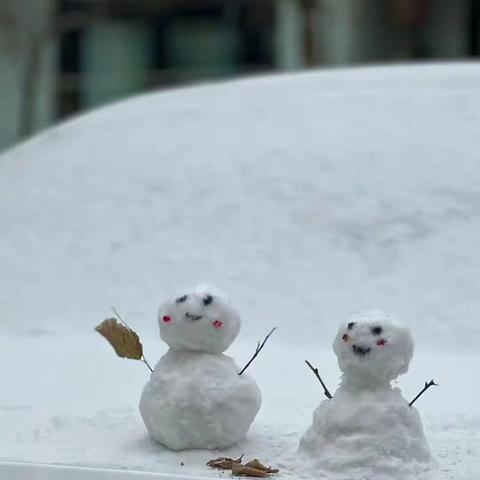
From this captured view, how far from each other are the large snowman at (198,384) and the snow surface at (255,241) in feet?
0.29

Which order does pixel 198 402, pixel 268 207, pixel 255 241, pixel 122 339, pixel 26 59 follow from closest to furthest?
1. pixel 198 402
2. pixel 122 339
3. pixel 255 241
4. pixel 268 207
5. pixel 26 59

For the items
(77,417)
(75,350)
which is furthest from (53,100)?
(77,417)

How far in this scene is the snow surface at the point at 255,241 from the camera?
15.7 ft

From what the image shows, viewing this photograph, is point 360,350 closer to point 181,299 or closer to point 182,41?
point 181,299

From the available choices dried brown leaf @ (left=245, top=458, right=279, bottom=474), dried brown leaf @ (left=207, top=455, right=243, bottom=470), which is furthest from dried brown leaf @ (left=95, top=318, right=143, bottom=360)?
dried brown leaf @ (left=245, top=458, right=279, bottom=474)

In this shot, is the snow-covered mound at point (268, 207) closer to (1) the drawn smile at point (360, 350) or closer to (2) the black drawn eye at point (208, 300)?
(2) the black drawn eye at point (208, 300)

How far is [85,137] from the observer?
865 cm

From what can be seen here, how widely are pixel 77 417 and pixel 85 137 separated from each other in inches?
175

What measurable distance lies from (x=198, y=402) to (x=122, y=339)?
366mm

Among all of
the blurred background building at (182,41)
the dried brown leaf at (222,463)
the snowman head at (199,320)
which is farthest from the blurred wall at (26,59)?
the dried brown leaf at (222,463)

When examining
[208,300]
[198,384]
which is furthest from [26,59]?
[198,384]

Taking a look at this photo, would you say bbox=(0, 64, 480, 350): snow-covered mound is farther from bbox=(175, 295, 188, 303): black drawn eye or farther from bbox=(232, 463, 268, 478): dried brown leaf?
bbox=(232, 463, 268, 478): dried brown leaf

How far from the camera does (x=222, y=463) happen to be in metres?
3.74

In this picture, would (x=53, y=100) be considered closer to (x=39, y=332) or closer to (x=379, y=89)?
Answer: (x=379, y=89)
